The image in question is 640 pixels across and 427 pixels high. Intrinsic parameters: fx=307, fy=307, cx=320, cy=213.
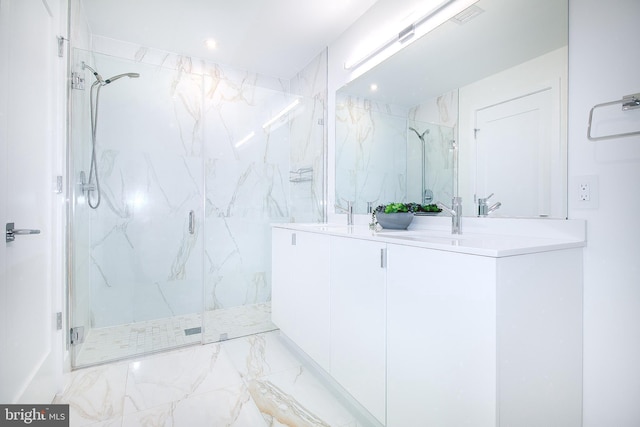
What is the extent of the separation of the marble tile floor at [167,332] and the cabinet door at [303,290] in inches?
12.2

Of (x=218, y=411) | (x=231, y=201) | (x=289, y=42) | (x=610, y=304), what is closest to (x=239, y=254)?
(x=231, y=201)

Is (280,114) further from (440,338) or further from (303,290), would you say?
(440,338)

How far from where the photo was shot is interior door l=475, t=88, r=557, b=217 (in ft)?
4.05

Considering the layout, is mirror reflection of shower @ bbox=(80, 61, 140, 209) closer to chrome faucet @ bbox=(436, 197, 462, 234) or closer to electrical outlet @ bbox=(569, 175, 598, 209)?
chrome faucet @ bbox=(436, 197, 462, 234)

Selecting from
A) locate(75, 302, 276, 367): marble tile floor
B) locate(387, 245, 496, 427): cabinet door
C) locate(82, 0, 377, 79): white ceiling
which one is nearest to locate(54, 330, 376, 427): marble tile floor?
locate(75, 302, 276, 367): marble tile floor

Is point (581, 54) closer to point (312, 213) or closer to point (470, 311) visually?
point (470, 311)

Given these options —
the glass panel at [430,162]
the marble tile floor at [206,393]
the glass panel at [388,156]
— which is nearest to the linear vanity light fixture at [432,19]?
the glass panel at [388,156]

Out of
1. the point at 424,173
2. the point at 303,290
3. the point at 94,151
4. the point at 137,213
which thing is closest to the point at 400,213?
the point at 424,173

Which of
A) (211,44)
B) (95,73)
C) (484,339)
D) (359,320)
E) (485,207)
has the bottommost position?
(359,320)

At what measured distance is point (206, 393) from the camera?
163 cm

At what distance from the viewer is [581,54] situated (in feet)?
3.71

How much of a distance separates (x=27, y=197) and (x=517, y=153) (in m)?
2.10

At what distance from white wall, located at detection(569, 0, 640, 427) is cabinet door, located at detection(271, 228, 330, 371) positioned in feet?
3.57

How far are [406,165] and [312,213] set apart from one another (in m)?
1.09
